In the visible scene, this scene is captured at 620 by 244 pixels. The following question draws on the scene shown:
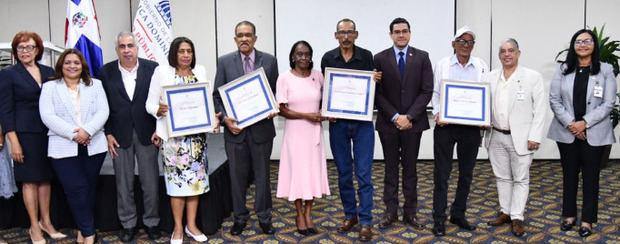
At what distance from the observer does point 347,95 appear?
272 centimetres

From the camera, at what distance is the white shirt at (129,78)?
2693 mm

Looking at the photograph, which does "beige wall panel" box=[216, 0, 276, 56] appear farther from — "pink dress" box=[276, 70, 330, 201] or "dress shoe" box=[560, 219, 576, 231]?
"dress shoe" box=[560, 219, 576, 231]

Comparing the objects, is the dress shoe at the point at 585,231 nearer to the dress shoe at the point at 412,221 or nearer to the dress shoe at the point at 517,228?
the dress shoe at the point at 517,228

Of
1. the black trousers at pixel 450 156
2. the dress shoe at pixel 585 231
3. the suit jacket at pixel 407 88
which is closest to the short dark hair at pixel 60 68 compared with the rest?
the suit jacket at pixel 407 88

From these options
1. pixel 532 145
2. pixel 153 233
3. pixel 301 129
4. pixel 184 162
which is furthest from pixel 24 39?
pixel 532 145

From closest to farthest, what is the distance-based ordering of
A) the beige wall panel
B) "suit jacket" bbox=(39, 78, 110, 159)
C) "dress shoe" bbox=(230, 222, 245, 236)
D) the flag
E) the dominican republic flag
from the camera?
1. "suit jacket" bbox=(39, 78, 110, 159)
2. "dress shoe" bbox=(230, 222, 245, 236)
3. the dominican republic flag
4. the flag
5. the beige wall panel

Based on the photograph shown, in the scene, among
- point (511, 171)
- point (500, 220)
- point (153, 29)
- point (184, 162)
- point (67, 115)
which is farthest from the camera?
point (153, 29)

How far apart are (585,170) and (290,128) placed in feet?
6.38

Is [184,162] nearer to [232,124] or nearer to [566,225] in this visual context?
[232,124]

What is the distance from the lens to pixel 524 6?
5.59m

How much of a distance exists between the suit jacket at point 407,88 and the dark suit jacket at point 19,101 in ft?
6.91

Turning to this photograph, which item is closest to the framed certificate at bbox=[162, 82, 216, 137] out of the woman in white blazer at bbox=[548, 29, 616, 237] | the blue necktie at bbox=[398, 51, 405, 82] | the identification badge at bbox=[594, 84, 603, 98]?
the blue necktie at bbox=[398, 51, 405, 82]

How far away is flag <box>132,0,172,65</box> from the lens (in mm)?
4855

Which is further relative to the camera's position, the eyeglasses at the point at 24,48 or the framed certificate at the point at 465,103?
the framed certificate at the point at 465,103
